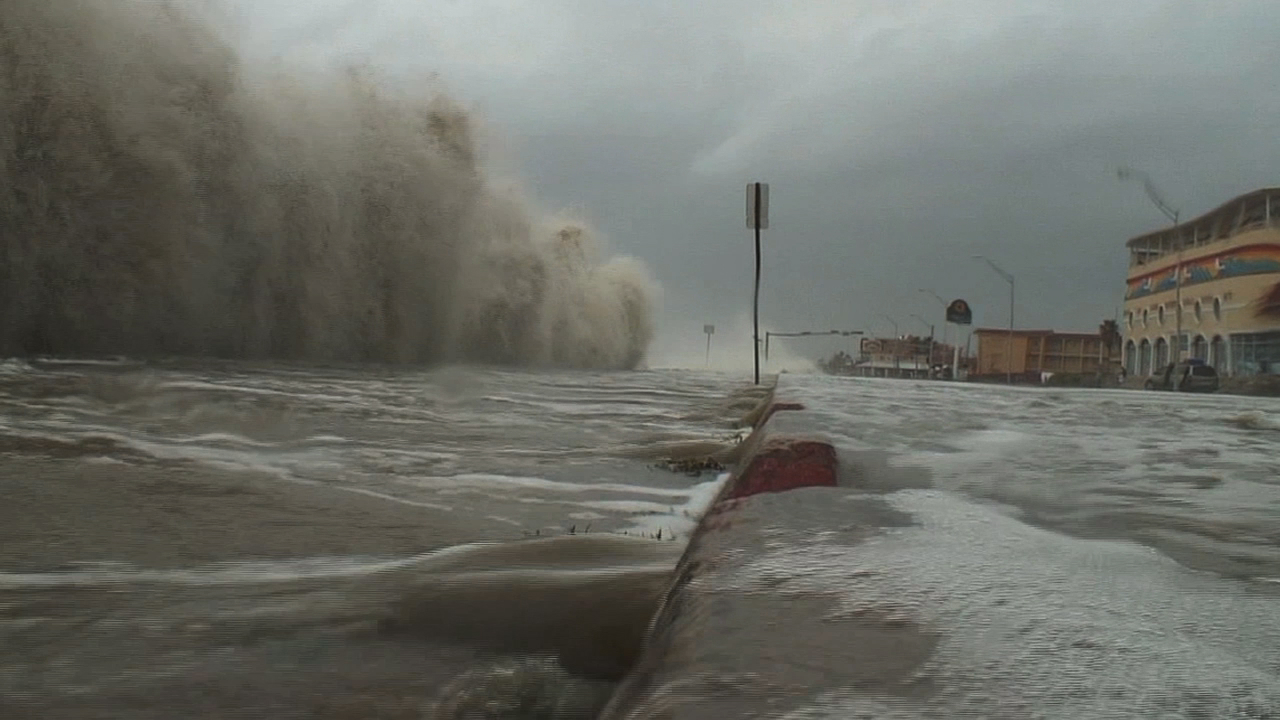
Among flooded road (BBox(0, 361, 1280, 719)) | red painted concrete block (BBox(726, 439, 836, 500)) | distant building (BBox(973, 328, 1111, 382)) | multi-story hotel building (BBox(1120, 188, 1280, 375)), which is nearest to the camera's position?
flooded road (BBox(0, 361, 1280, 719))

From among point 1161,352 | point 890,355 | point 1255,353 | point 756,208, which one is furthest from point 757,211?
point 890,355

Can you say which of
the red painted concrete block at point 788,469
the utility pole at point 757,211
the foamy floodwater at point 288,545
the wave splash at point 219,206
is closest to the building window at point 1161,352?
the wave splash at point 219,206

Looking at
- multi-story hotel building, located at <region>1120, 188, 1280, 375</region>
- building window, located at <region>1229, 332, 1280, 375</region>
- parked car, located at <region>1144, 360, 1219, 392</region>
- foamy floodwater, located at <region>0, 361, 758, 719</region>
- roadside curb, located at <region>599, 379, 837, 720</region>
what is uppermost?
multi-story hotel building, located at <region>1120, 188, 1280, 375</region>

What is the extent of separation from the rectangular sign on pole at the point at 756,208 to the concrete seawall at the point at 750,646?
874 centimetres

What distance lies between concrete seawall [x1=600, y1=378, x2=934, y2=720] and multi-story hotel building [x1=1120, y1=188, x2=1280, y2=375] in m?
36.6

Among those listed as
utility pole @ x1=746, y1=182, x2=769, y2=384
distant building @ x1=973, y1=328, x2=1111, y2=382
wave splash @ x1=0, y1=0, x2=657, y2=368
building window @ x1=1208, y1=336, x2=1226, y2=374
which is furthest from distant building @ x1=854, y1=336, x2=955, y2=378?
utility pole @ x1=746, y1=182, x2=769, y2=384

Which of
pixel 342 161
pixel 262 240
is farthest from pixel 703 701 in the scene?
pixel 342 161

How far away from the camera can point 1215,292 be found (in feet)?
141

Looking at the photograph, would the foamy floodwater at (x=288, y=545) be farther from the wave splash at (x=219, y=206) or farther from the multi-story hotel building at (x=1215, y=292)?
the multi-story hotel building at (x=1215, y=292)

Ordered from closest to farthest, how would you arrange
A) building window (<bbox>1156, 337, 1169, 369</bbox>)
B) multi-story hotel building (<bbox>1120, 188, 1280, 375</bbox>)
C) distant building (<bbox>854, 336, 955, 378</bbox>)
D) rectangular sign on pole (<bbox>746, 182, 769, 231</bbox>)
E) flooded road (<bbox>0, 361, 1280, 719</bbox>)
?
flooded road (<bbox>0, 361, 1280, 719</bbox>) < rectangular sign on pole (<bbox>746, 182, 769, 231</bbox>) < multi-story hotel building (<bbox>1120, 188, 1280, 375</bbox>) < building window (<bbox>1156, 337, 1169, 369</bbox>) < distant building (<bbox>854, 336, 955, 378</bbox>)

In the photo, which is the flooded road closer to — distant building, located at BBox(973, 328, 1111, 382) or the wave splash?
the wave splash

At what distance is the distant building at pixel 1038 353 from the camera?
5800cm

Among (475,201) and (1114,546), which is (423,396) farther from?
(475,201)

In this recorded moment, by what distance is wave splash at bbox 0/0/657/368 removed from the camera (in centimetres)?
1188
